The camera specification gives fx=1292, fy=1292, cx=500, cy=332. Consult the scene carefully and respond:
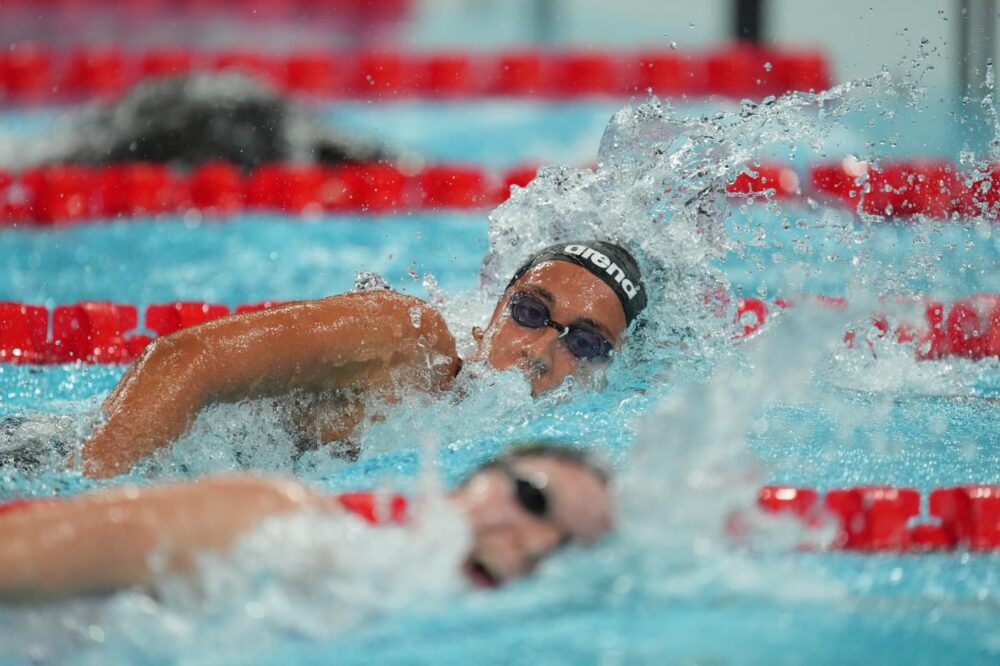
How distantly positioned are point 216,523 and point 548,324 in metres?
1.15

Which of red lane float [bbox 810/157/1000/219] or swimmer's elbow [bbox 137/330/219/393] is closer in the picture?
swimmer's elbow [bbox 137/330/219/393]

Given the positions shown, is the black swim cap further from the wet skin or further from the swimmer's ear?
the swimmer's ear

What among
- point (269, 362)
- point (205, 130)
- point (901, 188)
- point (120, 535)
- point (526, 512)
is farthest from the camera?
point (205, 130)

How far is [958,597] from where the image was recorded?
6.73 ft

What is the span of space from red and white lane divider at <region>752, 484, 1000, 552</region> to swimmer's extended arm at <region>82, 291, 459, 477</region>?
0.77 m

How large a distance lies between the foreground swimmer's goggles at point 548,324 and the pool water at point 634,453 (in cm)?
10

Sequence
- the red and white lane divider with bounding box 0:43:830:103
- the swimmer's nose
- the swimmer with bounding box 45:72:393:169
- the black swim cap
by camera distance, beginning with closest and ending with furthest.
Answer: the swimmer's nose, the black swim cap, the swimmer with bounding box 45:72:393:169, the red and white lane divider with bounding box 0:43:830:103

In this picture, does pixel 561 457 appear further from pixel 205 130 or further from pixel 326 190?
pixel 205 130

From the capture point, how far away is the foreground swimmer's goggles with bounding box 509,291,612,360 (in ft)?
8.85

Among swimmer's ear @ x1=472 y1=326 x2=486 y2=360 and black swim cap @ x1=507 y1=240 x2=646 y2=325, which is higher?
black swim cap @ x1=507 y1=240 x2=646 y2=325

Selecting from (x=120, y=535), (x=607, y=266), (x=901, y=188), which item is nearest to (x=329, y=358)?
(x=607, y=266)

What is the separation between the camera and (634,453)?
1.94 metres

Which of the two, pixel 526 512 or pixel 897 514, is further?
pixel 897 514

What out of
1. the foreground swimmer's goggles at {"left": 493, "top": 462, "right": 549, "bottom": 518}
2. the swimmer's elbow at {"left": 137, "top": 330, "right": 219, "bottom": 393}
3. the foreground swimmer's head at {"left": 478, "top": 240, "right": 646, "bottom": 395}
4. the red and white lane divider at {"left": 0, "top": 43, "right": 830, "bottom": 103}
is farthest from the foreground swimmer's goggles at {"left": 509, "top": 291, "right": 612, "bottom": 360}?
the red and white lane divider at {"left": 0, "top": 43, "right": 830, "bottom": 103}
